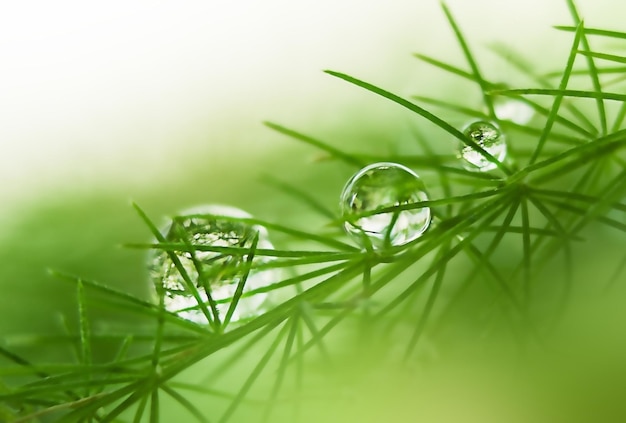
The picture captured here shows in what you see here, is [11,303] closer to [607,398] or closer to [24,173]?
[24,173]

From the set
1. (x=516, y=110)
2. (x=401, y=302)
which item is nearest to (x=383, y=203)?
(x=401, y=302)

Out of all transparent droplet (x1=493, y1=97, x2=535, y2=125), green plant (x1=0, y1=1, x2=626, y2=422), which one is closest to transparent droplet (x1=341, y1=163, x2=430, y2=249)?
green plant (x1=0, y1=1, x2=626, y2=422)

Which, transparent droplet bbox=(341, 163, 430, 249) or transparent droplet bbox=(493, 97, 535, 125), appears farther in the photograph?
transparent droplet bbox=(493, 97, 535, 125)

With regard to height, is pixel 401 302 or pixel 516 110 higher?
pixel 516 110

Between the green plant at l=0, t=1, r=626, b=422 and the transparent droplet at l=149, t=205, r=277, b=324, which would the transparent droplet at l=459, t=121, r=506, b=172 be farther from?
the transparent droplet at l=149, t=205, r=277, b=324

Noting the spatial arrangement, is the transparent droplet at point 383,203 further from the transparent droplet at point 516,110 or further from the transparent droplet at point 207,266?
the transparent droplet at point 516,110

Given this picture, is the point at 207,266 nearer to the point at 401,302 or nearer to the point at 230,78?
the point at 401,302
